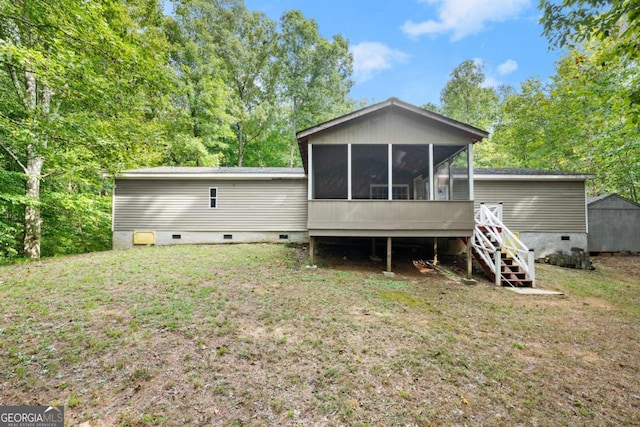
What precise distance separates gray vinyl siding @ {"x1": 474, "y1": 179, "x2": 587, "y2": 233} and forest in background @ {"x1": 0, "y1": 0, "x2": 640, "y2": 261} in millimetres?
1913

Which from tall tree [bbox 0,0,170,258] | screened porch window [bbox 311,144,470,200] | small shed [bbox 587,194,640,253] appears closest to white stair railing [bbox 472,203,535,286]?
screened porch window [bbox 311,144,470,200]

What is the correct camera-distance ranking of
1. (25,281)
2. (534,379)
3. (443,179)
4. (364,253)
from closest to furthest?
(534,379)
(25,281)
(364,253)
(443,179)

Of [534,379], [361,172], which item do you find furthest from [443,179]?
[534,379]

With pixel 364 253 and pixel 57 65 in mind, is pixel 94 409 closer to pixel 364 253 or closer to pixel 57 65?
pixel 57 65

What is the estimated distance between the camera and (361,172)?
11.6 metres

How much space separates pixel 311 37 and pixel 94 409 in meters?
25.0

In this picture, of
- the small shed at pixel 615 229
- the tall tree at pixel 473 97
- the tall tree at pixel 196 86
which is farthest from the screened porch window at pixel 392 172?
the tall tree at pixel 473 97

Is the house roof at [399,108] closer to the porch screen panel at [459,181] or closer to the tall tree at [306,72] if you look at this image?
the porch screen panel at [459,181]

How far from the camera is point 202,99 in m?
16.3

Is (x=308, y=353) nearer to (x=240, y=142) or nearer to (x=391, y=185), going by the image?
(x=391, y=185)

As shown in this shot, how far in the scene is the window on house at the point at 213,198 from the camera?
11.6m

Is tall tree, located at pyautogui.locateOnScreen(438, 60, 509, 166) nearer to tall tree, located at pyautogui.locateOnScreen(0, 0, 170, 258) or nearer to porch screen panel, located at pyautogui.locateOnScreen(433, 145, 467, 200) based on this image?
porch screen panel, located at pyautogui.locateOnScreen(433, 145, 467, 200)

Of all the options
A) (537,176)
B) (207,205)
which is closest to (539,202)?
(537,176)

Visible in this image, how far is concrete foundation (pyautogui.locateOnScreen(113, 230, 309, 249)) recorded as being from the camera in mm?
11242
